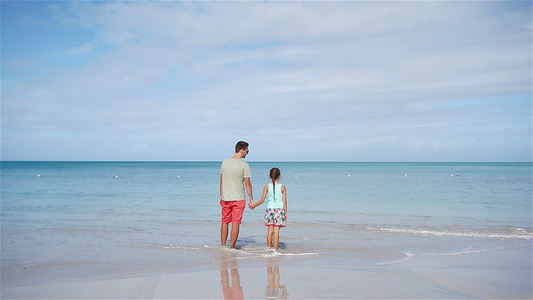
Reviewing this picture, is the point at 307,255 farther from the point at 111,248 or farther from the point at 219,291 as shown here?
the point at 111,248

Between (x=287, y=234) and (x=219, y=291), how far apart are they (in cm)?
570

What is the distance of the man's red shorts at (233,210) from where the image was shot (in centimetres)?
864

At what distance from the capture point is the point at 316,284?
20.0 feet

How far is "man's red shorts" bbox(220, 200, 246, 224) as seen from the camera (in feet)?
28.3

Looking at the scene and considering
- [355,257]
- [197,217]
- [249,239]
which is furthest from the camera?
[197,217]

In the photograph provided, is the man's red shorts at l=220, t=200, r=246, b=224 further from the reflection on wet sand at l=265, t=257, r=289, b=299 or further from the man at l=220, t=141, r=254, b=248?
the reflection on wet sand at l=265, t=257, r=289, b=299

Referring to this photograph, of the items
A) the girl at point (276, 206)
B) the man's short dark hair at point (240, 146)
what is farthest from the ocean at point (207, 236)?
the man's short dark hair at point (240, 146)

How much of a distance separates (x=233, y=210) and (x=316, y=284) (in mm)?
2993

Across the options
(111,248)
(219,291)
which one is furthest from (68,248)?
(219,291)

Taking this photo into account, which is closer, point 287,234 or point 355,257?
point 355,257

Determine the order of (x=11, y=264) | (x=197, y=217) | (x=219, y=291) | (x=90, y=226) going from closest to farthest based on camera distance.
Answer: (x=219, y=291) < (x=11, y=264) < (x=90, y=226) < (x=197, y=217)

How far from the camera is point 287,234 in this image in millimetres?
11367

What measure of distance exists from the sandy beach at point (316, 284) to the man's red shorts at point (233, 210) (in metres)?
1.19

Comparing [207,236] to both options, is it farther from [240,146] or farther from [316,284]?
[316,284]
